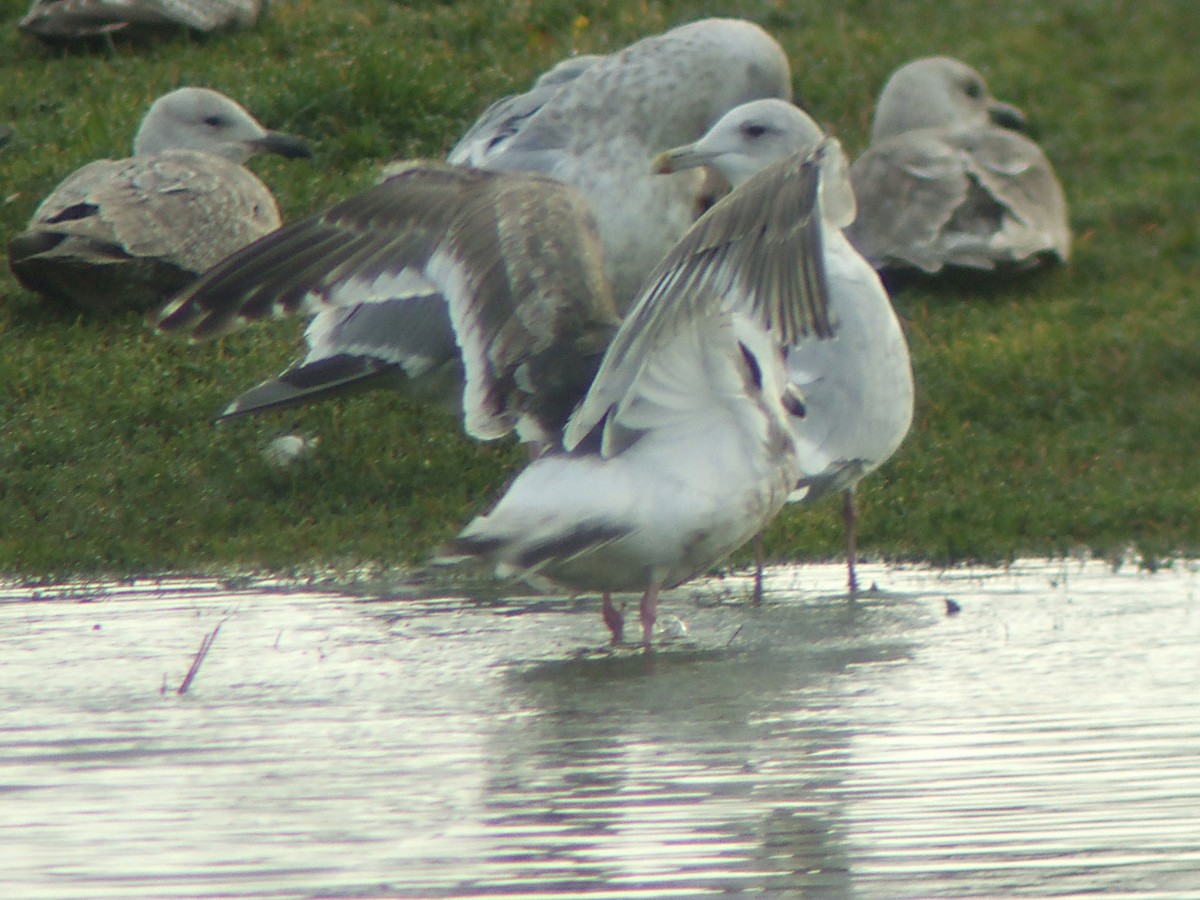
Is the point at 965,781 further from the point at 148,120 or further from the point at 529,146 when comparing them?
the point at 148,120

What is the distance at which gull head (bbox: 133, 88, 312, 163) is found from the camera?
9102 mm

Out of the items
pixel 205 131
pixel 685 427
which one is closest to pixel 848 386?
pixel 685 427

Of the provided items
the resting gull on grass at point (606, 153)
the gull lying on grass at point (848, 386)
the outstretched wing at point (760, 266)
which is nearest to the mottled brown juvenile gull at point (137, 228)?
the resting gull on grass at point (606, 153)

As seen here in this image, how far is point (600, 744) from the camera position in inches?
160

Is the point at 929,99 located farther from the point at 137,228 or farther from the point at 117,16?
the point at 117,16

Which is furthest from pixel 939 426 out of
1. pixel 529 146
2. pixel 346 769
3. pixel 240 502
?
pixel 346 769

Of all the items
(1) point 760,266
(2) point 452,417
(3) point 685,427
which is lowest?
(2) point 452,417

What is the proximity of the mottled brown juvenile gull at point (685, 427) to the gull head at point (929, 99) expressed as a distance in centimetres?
493

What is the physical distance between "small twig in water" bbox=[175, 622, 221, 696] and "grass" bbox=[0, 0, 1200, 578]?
1156 millimetres

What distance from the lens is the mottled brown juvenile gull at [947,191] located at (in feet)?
30.2

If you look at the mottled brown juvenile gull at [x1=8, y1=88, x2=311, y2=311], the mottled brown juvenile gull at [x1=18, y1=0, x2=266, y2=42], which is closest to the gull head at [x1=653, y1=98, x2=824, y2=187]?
the mottled brown juvenile gull at [x1=8, y1=88, x2=311, y2=311]

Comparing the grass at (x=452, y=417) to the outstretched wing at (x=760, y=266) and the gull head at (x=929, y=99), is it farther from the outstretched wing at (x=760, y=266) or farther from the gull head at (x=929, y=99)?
the outstretched wing at (x=760, y=266)

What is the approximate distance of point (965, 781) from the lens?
3.73 metres

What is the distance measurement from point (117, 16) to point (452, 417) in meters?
4.26
